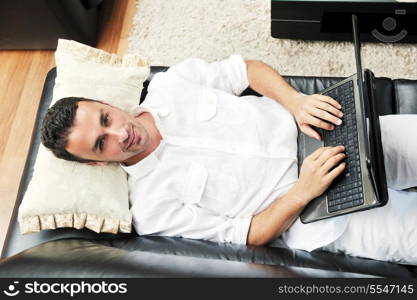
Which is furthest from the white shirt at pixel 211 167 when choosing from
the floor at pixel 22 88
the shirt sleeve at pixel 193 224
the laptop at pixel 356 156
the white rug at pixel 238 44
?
the floor at pixel 22 88

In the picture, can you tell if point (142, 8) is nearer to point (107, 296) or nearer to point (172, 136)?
point (172, 136)

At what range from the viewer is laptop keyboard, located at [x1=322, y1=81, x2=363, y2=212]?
1.01 metres

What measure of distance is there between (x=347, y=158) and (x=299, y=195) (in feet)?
0.51

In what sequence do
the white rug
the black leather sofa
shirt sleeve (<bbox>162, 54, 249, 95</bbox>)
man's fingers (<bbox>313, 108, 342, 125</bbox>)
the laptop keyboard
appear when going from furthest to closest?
the white rug → shirt sleeve (<bbox>162, 54, 249, 95</bbox>) → man's fingers (<bbox>313, 108, 342, 125</bbox>) → the laptop keyboard → the black leather sofa

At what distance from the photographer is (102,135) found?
1163 millimetres

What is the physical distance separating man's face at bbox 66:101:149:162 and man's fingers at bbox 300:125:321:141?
0.47 meters

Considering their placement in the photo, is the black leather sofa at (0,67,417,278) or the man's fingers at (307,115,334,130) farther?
the man's fingers at (307,115,334,130)

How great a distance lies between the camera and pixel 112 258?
946mm

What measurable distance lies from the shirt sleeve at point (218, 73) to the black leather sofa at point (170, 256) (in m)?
0.09

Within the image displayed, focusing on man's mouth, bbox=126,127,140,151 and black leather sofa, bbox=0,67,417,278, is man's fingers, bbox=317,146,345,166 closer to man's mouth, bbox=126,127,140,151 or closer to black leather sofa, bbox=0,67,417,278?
black leather sofa, bbox=0,67,417,278

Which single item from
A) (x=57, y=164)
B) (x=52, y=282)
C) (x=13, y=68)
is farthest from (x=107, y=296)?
(x=13, y=68)

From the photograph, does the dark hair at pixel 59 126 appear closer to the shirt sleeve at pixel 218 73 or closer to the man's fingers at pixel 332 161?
the shirt sleeve at pixel 218 73

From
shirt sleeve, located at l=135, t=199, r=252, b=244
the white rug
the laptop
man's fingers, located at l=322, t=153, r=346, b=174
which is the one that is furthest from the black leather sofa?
the white rug

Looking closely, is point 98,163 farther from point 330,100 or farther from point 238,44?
point 238,44
